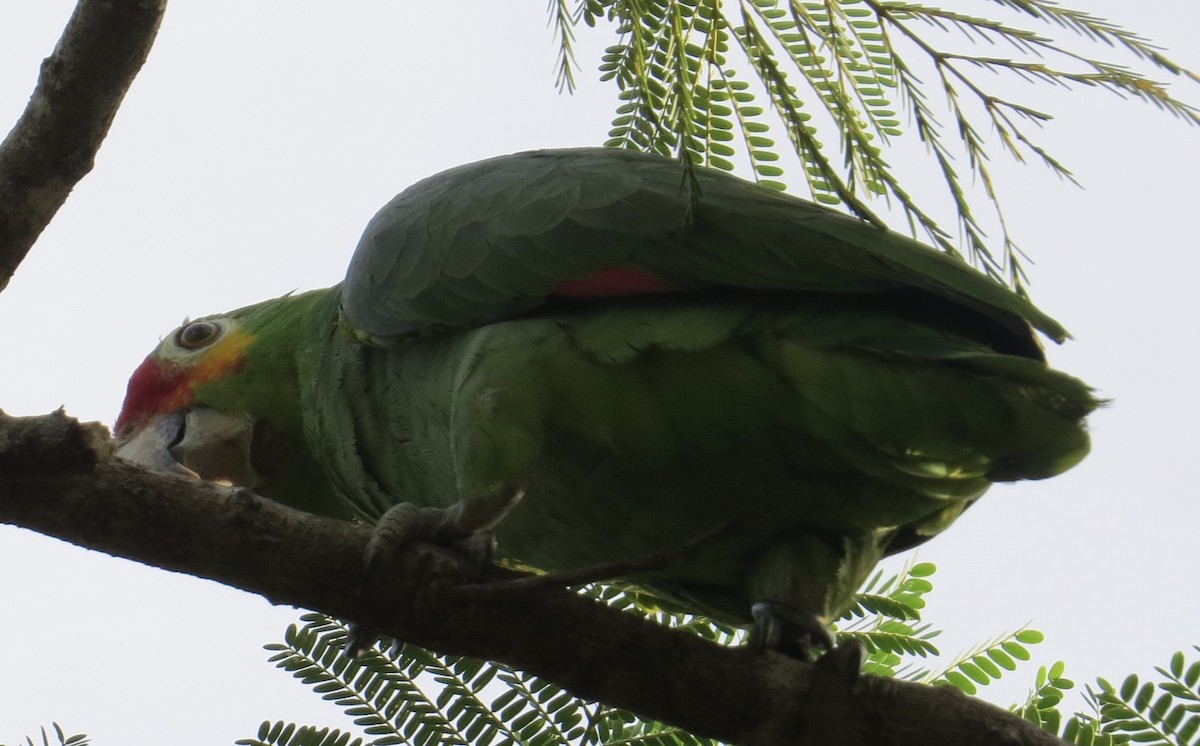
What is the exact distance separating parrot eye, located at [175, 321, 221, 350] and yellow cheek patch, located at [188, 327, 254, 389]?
0.07 meters

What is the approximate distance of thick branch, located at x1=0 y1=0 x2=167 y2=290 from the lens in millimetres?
2549

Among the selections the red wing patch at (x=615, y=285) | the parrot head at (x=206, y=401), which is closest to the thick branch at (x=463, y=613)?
the red wing patch at (x=615, y=285)

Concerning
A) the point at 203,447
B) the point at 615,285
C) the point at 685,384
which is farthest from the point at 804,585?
the point at 203,447

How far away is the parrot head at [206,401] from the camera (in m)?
3.51

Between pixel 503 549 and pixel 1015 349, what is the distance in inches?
60.6

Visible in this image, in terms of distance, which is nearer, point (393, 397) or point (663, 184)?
point (663, 184)

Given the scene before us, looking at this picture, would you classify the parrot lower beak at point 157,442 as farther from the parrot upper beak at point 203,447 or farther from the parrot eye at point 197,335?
the parrot eye at point 197,335

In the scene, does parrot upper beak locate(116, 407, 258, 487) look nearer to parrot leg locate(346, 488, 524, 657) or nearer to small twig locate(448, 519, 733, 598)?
parrot leg locate(346, 488, 524, 657)

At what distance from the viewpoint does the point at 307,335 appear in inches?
144

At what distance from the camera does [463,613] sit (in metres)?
2.40

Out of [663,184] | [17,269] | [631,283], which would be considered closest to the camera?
[17,269]

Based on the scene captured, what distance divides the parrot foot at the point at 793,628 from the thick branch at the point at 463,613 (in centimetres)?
27

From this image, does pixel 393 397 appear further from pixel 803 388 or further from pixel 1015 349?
pixel 1015 349

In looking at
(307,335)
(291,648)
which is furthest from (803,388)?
(307,335)
